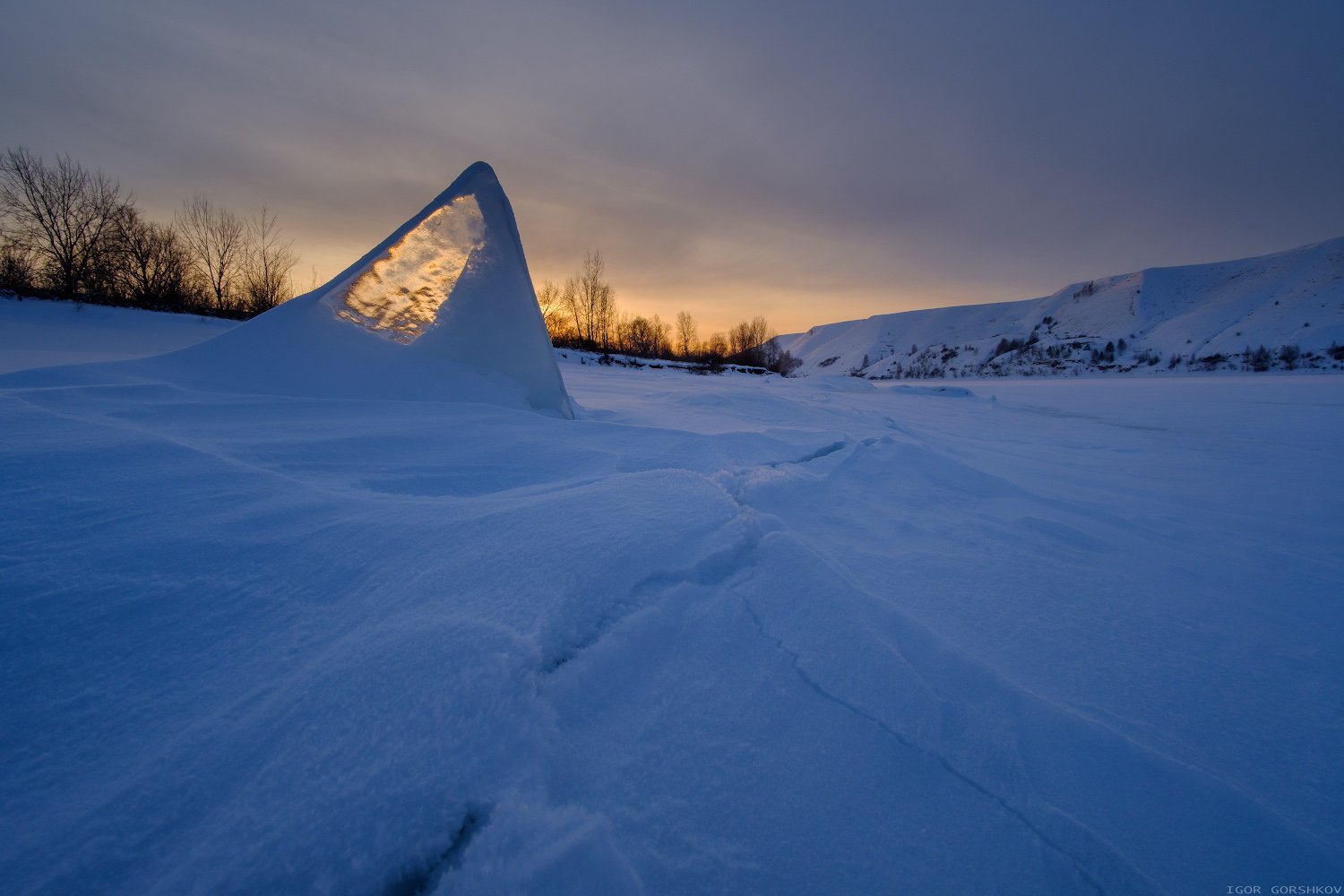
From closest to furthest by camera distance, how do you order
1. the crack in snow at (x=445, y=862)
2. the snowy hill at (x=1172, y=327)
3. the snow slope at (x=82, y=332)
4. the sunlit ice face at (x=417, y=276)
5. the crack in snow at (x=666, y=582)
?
the crack in snow at (x=445, y=862) → the crack in snow at (x=666, y=582) → the sunlit ice face at (x=417, y=276) → the snow slope at (x=82, y=332) → the snowy hill at (x=1172, y=327)

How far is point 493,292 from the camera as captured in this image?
318 cm

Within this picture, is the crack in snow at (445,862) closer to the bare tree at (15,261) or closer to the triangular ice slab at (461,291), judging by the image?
the triangular ice slab at (461,291)

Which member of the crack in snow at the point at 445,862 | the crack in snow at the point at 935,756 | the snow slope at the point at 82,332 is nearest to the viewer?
the crack in snow at the point at 445,862

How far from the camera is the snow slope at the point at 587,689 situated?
610 millimetres

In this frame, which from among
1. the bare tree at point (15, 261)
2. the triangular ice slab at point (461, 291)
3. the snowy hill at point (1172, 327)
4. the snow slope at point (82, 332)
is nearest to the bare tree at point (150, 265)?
the bare tree at point (15, 261)

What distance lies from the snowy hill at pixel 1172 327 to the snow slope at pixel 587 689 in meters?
28.5

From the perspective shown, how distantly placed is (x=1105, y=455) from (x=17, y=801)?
5.87 m

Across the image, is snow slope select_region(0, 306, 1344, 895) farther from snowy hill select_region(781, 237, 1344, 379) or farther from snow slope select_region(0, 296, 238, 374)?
snowy hill select_region(781, 237, 1344, 379)

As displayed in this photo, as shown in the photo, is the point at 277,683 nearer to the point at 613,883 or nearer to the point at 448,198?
the point at 613,883

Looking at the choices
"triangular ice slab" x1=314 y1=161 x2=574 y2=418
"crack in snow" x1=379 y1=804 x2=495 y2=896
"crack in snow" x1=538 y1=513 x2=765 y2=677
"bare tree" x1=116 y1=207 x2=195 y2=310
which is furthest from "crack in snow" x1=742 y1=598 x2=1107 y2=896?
"bare tree" x1=116 y1=207 x2=195 y2=310

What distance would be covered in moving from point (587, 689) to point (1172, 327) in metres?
42.5

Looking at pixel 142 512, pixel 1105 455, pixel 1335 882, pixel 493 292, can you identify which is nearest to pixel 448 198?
pixel 493 292

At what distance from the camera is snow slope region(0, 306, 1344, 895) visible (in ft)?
2.00

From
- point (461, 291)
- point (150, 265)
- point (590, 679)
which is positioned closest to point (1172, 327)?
point (461, 291)
